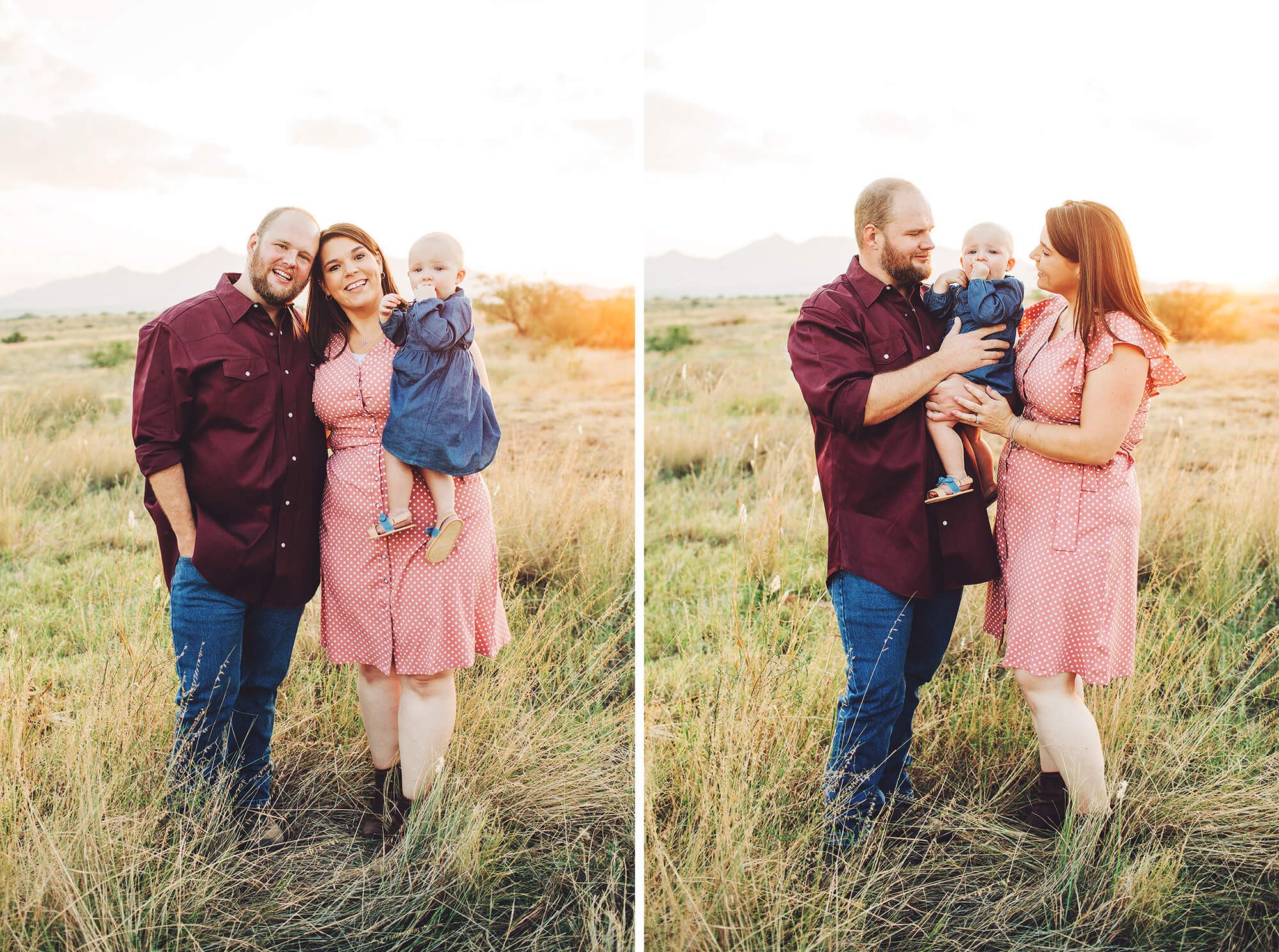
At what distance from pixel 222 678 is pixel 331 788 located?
80 centimetres

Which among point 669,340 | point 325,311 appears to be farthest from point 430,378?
point 669,340

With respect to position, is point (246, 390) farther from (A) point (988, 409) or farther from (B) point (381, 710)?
(A) point (988, 409)

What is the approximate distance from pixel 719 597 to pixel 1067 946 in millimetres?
2858

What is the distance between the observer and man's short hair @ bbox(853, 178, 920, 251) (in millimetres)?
2965

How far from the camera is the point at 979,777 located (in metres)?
3.60

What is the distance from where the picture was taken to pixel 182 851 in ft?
9.66

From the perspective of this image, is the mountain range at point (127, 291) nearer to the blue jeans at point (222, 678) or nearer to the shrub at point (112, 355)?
the shrub at point (112, 355)

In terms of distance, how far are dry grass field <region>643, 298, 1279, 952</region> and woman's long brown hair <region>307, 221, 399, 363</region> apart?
5.97ft

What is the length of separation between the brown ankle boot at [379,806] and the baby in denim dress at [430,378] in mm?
1048

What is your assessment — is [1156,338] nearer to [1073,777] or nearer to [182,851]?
[1073,777]

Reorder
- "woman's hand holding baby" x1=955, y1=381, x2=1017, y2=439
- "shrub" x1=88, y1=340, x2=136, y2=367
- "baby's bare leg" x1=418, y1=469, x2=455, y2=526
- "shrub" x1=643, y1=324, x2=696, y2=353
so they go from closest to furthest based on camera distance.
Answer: "woman's hand holding baby" x1=955, y1=381, x2=1017, y2=439, "baby's bare leg" x1=418, y1=469, x2=455, y2=526, "shrub" x1=88, y1=340, x2=136, y2=367, "shrub" x1=643, y1=324, x2=696, y2=353

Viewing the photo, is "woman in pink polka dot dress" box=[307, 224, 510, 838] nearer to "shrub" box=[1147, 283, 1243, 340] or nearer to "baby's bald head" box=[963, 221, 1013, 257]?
"baby's bald head" box=[963, 221, 1013, 257]

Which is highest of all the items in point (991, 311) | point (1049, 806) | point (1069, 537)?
point (991, 311)

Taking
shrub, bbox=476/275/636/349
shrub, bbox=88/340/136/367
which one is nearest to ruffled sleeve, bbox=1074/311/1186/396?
shrub, bbox=88/340/136/367
